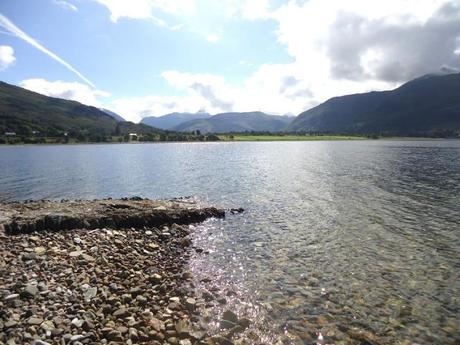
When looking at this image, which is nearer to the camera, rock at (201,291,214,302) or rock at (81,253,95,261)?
rock at (201,291,214,302)

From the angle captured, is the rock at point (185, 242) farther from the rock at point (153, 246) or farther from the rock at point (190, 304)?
the rock at point (190, 304)

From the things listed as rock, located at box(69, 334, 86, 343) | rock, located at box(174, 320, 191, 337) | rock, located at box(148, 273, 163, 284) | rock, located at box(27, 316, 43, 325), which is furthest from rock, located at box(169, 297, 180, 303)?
rock, located at box(27, 316, 43, 325)

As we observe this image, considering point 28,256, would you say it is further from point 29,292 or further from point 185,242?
point 185,242

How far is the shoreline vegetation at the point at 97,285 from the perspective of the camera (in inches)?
513

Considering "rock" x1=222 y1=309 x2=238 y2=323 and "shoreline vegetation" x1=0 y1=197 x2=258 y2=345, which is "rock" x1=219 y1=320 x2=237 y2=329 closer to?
"shoreline vegetation" x1=0 y1=197 x2=258 y2=345

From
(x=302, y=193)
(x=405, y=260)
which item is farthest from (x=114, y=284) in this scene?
(x=302, y=193)

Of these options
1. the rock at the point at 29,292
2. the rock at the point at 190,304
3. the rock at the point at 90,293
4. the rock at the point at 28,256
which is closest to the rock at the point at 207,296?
the rock at the point at 190,304

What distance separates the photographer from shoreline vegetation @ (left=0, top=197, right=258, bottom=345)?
1303cm

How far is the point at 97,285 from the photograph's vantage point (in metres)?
16.8

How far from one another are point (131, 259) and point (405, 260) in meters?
17.6

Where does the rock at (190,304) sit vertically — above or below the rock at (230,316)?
above

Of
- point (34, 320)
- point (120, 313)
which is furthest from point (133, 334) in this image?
point (34, 320)

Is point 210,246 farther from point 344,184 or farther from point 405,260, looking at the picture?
point 344,184

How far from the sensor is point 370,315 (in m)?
16.0
